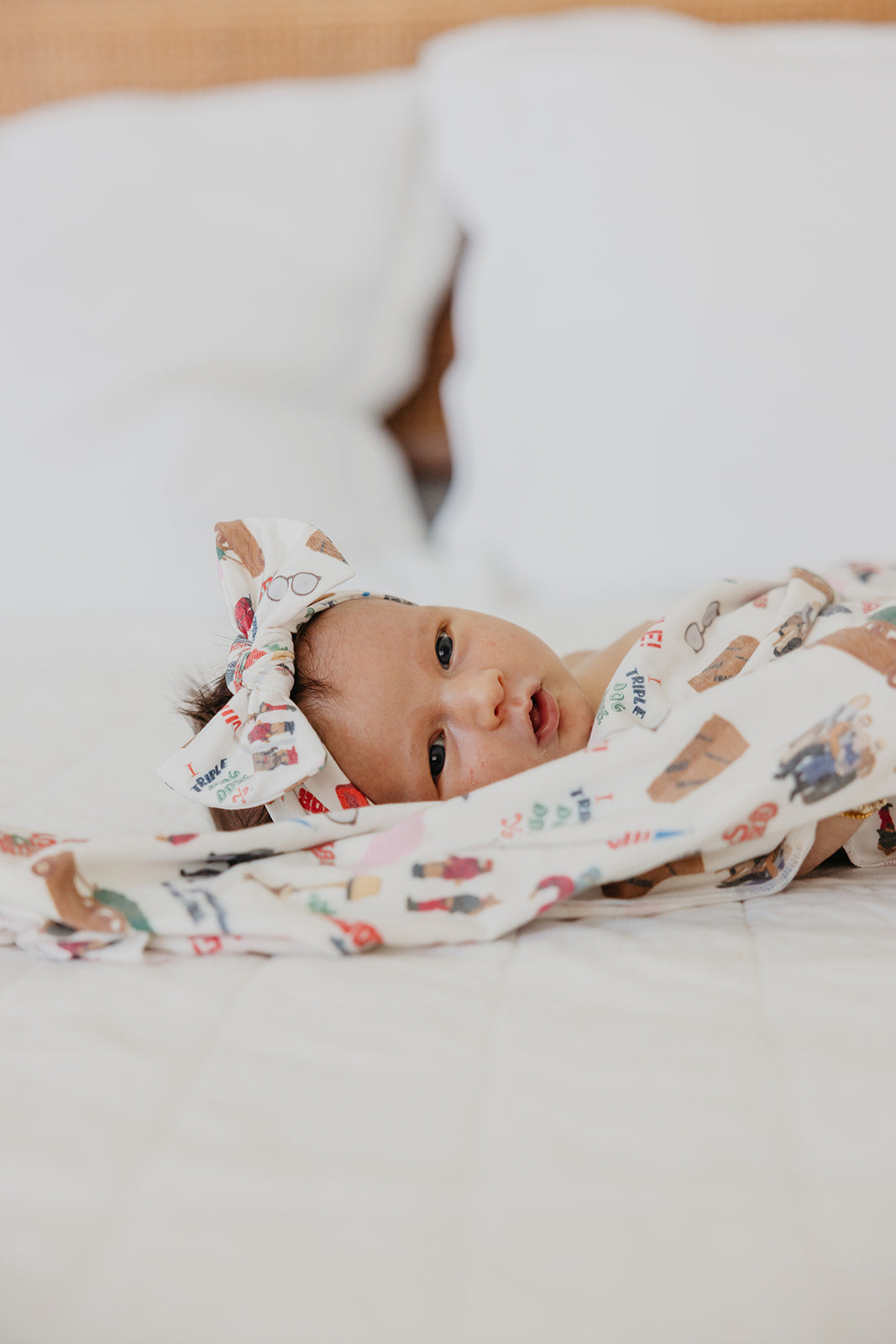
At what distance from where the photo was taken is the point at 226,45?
190 cm

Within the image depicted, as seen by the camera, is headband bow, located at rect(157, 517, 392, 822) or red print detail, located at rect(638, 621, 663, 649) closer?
headband bow, located at rect(157, 517, 392, 822)

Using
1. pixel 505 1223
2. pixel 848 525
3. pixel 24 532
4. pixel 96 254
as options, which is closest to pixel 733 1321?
pixel 505 1223

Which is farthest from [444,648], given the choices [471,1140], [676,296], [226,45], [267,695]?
[226,45]

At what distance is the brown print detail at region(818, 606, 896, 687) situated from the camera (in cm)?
68

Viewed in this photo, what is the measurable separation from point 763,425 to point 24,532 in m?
1.08

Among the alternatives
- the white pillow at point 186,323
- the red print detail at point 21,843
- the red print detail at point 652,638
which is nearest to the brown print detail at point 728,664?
the red print detail at point 652,638

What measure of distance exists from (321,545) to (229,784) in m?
0.25

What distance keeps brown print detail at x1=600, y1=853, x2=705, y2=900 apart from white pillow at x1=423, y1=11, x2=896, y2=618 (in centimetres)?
70

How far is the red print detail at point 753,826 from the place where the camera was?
673mm

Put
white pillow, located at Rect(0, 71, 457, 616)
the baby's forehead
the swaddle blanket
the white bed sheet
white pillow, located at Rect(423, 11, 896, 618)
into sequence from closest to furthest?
the white bed sheet < the swaddle blanket < the baby's forehead < white pillow, located at Rect(423, 11, 896, 618) < white pillow, located at Rect(0, 71, 457, 616)

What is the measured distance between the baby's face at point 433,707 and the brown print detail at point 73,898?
0.23 metres

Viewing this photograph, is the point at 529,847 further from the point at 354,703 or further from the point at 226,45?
the point at 226,45

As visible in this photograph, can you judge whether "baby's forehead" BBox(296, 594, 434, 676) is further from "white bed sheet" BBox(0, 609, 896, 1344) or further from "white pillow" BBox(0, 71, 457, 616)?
Answer: "white pillow" BBox(0, 71, 457, 616)

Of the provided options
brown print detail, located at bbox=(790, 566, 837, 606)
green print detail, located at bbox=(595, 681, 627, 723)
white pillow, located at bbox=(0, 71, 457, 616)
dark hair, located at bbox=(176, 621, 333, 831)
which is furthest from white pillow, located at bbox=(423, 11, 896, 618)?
dark hair, located at bbox=(176, 621, 333, 831)
